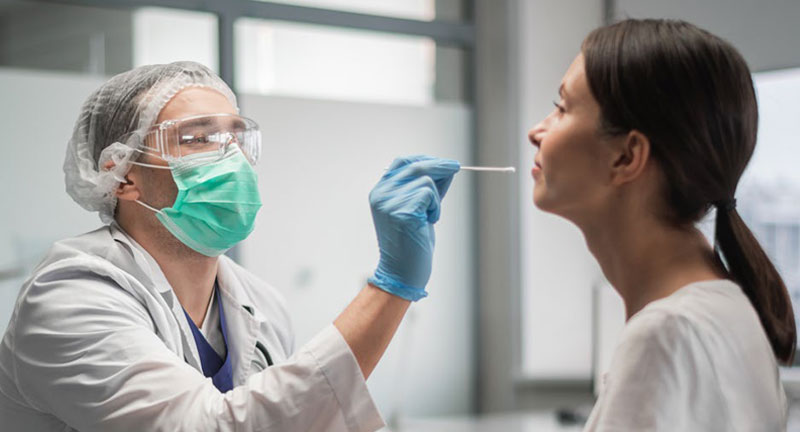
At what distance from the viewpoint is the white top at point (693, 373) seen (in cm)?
95

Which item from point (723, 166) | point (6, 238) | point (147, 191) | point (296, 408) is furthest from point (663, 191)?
point (6, 238)

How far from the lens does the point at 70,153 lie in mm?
1525

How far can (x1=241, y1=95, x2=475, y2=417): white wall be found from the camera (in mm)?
3289

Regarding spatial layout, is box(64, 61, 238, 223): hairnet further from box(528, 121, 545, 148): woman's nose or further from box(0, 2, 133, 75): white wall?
box(0, 2, 133, 75): white wall

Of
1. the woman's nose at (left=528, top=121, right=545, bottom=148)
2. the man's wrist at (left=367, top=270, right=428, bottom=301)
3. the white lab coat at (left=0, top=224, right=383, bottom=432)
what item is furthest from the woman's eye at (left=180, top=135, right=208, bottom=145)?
the woman's nose at (left=528, top=121, right=545, bottom=148)

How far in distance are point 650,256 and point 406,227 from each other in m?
0.39

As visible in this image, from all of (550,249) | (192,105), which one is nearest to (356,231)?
(550,249)

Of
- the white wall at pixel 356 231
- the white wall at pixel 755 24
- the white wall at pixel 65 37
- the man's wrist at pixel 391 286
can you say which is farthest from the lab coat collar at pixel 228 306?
the white wall at pixel 755 24

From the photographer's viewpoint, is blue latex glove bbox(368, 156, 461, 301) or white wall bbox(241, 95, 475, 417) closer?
blue latex glove bbox(368, 156, 461, 301)

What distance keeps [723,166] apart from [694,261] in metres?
0.12

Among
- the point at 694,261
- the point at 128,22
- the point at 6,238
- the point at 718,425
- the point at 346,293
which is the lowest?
the point at 346,293

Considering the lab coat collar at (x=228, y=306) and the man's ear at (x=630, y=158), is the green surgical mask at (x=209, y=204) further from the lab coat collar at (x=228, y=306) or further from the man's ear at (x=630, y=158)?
the man's ear at (x=630, y=158)

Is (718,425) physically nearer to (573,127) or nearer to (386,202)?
(573,127)

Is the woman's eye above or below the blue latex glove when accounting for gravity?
above
